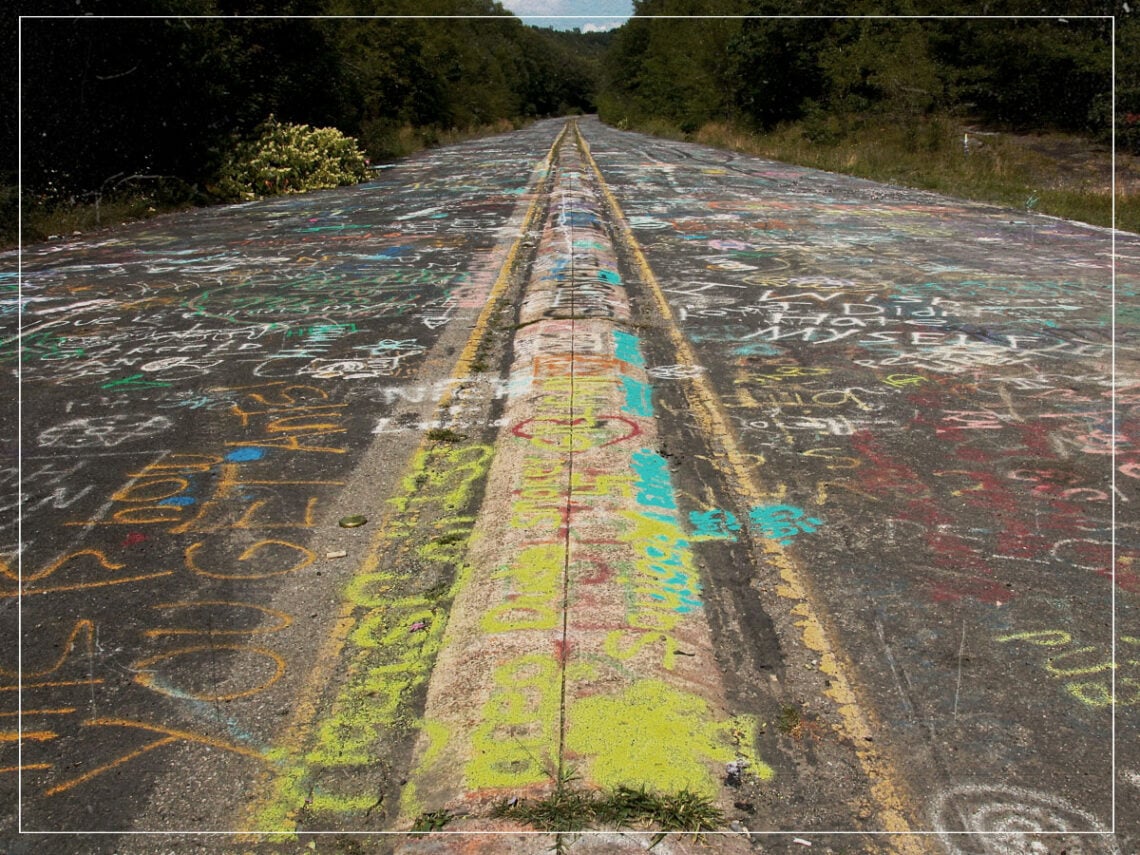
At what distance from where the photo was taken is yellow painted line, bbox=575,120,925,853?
307cm

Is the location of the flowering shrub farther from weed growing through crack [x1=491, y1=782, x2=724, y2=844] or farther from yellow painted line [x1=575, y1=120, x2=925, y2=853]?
weed growing through crack [x1=491, y1=782, x2=724, y2=844]

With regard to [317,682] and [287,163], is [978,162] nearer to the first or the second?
[287,163]

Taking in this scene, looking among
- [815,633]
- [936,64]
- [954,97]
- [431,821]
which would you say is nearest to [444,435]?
[815,633]

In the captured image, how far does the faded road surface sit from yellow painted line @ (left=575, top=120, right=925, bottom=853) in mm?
18

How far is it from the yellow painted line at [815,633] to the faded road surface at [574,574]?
2 cm

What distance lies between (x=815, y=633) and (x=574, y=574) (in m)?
1.08

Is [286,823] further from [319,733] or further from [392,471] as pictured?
[392,471]

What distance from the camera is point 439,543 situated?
4891 millimetres

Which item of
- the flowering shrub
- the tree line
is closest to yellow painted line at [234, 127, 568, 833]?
the tree line

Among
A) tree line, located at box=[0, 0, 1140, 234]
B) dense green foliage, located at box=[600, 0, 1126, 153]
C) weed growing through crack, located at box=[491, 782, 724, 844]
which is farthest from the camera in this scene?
dense green foliage, located at box=[600, 0, 1126, 153]

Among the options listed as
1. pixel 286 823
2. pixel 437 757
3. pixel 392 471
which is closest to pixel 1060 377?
pixel 392 471

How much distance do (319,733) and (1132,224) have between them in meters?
16.1

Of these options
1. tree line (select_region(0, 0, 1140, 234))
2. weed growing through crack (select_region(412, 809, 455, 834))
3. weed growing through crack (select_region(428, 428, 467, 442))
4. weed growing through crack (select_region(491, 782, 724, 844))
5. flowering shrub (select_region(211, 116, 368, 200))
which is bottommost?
weed growing through crack (select_region(412, 809, 455, 834))

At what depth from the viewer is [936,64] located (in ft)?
116
